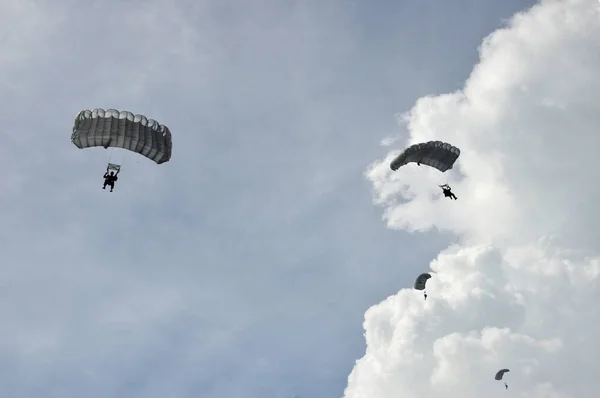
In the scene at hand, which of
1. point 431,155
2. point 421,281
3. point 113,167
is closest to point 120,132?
point 113,167

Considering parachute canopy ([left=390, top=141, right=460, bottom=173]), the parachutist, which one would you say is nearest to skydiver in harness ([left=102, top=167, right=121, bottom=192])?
the parachutist

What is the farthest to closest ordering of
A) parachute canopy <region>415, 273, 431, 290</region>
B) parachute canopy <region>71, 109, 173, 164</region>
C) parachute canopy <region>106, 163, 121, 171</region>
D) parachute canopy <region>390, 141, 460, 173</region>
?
parachute canopy <region>415, 273, 431, 290</region> → parachute canopy <region>390, 141, 460, 173</region> → parachute canopy <region>106, 163, 121, 171</region> → parachute canopy <region>71, 109, 173, 164</region>

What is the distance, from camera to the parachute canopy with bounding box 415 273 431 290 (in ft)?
206

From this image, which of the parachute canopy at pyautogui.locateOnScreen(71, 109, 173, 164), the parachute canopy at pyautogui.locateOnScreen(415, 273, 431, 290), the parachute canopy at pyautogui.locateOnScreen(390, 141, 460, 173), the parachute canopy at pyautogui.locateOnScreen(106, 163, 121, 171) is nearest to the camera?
the parachute canopy at pyautogui.locateOnScreen(71, 109, 173, 164)

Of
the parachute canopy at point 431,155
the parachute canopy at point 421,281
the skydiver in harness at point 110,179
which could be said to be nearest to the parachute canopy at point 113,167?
the skydiver in harness at point 110,179

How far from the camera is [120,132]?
148 feet

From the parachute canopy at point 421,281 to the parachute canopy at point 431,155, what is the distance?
11892mm

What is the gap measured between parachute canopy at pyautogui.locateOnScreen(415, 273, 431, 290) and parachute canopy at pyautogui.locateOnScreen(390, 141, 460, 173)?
468 inches

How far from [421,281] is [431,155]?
14.4m

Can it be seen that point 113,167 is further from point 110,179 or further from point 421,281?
point 421,281

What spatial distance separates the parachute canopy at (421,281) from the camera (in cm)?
6287

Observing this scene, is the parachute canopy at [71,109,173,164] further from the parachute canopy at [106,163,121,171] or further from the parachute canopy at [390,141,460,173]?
the parachute canopy at [390,141,460,173]

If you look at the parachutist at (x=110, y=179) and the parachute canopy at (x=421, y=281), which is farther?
the parachute canopy at (x=421, y=281)

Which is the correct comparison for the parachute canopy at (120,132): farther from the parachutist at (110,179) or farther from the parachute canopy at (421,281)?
the parachute canopy at (421,281)
